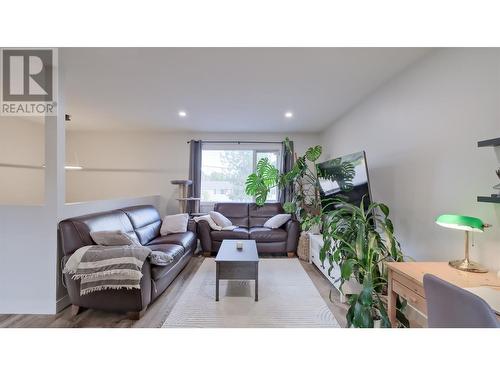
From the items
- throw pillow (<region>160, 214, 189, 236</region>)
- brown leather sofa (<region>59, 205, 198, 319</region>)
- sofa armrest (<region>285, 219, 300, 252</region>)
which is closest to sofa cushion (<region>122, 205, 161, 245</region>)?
throw pillow (<region>160, 214, 189, 236</region>)

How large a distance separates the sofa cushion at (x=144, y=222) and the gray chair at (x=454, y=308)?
3184 millimetres

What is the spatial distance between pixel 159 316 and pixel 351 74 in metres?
3.08

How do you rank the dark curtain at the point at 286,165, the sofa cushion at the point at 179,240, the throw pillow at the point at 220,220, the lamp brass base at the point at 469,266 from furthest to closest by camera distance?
the dark curtain at the point at 286,165, the throw pillow at the point at 220,220, the sofa cushion at the point at 179,240, the lamp brass base at the point at 469,266

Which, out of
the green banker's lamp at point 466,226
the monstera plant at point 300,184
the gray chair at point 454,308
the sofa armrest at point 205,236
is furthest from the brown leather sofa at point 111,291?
the green banker's lamp at point 466,226

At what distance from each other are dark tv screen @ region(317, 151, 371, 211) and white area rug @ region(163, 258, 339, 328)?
1084 millimetres

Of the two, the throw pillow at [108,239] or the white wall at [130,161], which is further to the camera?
the white wall at [130,161]

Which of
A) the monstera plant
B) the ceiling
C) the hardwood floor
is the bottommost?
the hardwood floor

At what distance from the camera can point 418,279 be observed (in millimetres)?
1237

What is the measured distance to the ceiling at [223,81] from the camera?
1895mm

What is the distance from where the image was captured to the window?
496 cm

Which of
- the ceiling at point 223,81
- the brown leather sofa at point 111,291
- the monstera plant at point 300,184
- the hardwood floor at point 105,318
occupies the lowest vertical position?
the hardwood floor at point 105,318

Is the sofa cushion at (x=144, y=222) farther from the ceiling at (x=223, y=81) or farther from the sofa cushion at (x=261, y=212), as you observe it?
the sofa cushion at (x=261, y=212)

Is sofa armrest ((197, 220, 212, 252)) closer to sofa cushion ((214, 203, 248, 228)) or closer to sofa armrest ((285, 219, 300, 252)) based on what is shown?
sofa cushion ((214, 203, 248, 228))
